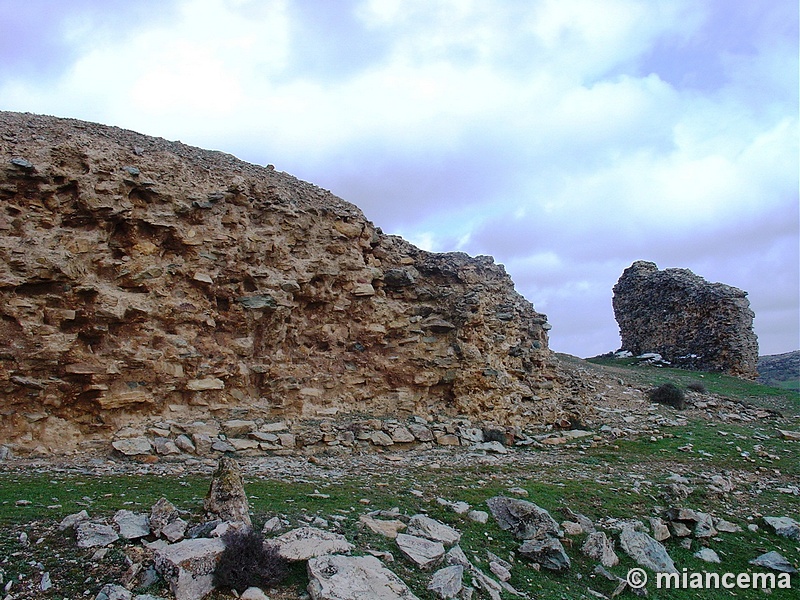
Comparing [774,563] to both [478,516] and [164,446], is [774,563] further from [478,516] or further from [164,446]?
[164,446]

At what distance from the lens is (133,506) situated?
270 inches

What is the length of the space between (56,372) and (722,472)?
44.6 feet

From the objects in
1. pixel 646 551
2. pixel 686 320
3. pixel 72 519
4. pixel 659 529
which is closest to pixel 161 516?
pixel 72 519

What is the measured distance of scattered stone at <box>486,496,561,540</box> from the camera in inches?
293

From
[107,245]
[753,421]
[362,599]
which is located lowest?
[362,599]

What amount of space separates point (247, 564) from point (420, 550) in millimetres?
2024

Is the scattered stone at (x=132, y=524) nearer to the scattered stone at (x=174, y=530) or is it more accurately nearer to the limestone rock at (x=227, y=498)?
the scattered stone at (x=174, y=530)

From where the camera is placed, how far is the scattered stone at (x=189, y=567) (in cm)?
498

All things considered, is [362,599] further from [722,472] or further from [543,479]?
[722,472]

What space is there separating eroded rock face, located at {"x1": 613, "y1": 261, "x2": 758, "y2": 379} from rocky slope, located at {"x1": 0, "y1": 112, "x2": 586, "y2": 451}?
16.9 metres

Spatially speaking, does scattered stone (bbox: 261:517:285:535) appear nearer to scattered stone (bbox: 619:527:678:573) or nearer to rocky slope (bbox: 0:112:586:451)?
scattered stone (bbox: 619:527:678:573)

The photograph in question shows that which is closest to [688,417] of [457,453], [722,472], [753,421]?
[753,421]

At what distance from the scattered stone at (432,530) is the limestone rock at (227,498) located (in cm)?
204

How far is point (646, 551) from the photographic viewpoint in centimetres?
762
